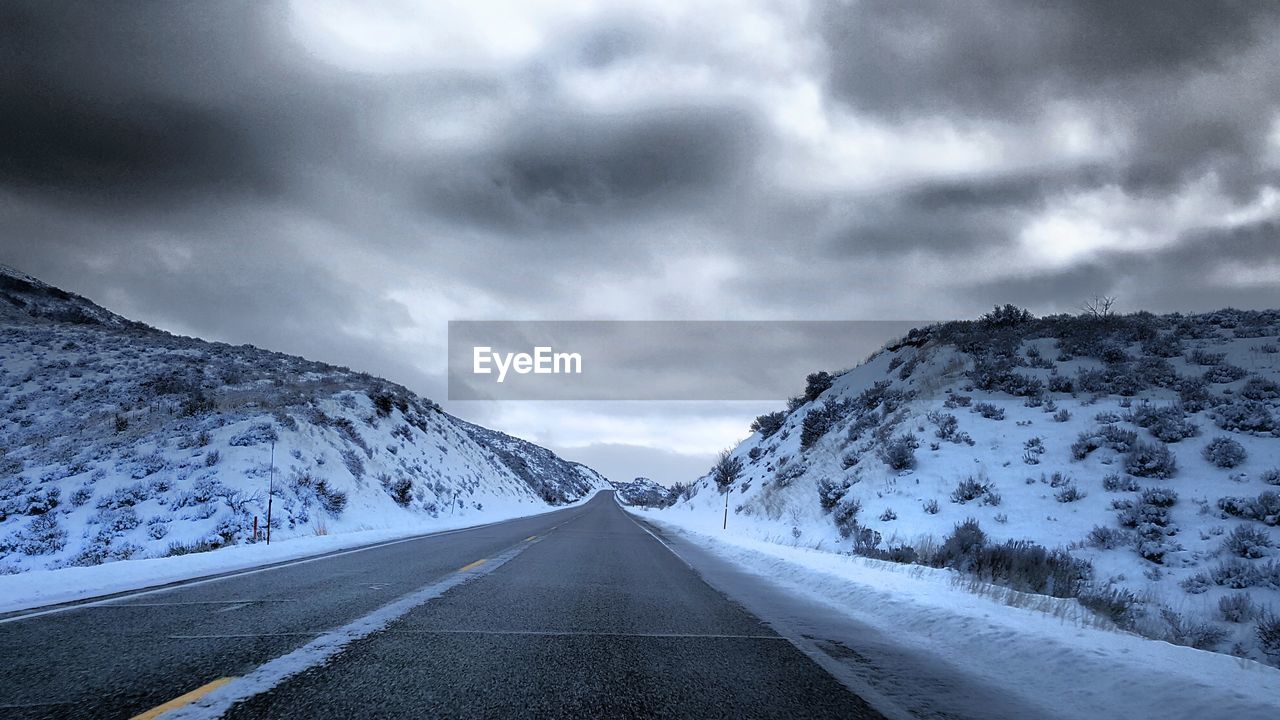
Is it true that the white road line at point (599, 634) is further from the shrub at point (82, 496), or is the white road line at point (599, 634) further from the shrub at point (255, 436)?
the shrub at point (255, 436)

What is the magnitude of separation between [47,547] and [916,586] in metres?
19.2

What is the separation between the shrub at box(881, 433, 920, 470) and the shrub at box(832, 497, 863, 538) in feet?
5.80

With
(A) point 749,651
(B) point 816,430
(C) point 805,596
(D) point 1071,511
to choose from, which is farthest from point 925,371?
(A) point 749,651

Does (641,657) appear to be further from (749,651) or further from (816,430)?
(816,430)

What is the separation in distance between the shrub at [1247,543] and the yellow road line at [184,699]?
47.1 feet

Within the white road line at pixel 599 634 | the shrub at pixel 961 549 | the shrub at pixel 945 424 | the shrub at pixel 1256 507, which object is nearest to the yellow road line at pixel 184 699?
the white road line at pixel 599 634

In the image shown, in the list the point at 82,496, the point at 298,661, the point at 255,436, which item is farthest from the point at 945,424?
the point at 82,496

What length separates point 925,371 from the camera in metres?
28.4

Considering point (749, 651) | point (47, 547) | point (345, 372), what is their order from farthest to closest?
point (345, 372) → point (47, 547) → point (749, 651)

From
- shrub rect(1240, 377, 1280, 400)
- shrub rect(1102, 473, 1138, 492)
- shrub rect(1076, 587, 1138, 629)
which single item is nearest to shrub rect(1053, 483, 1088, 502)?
shrub rect(1102, 473, 1138, 492)

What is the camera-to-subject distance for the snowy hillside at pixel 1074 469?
403 inches

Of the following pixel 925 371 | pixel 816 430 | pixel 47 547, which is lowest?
pixel 47 547

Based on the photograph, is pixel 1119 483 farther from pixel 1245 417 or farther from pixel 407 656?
pixel 407 656

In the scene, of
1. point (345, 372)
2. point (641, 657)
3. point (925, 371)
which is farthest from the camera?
point (345, 372)
